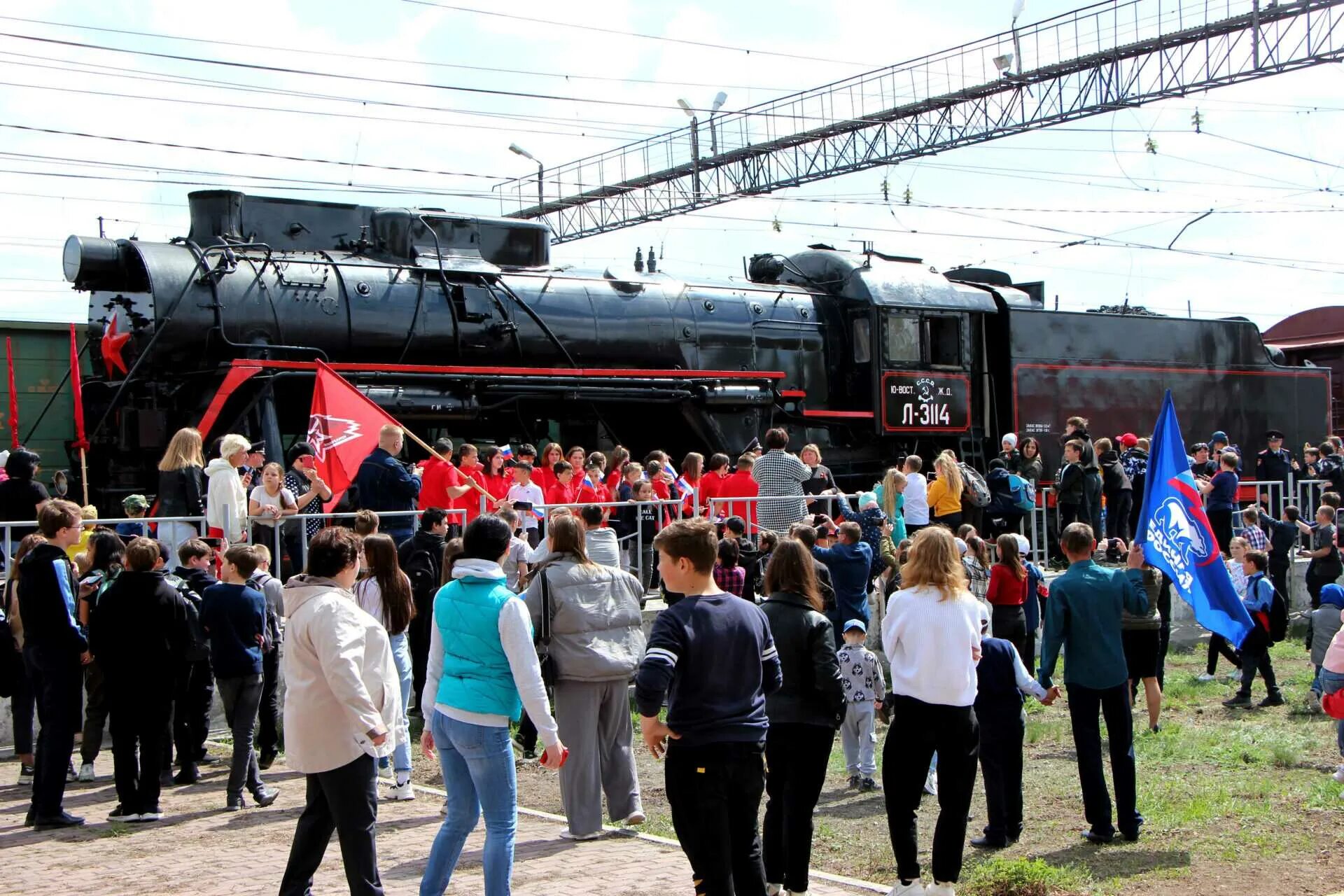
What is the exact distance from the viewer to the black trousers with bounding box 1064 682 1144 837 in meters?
7.57

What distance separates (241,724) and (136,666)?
71cm

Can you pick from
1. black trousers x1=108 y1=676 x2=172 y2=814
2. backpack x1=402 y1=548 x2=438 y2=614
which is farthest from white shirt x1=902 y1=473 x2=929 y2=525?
black trousers x1=108 y1=676 x2=172 y2=814

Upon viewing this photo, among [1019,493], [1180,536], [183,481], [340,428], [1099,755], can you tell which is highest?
[340,428]

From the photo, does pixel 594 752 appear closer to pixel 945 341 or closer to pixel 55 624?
pixel 55 624

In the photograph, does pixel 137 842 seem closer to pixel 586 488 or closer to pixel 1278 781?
pixel 586 488

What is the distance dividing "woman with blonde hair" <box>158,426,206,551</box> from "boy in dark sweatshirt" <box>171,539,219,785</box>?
139 centimetres

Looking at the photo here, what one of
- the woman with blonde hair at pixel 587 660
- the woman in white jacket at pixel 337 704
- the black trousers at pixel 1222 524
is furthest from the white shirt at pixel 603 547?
the black trousers at pixel 1222 524

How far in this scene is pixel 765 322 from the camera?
17344 millimetres

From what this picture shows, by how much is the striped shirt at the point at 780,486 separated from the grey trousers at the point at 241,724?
5.64 m

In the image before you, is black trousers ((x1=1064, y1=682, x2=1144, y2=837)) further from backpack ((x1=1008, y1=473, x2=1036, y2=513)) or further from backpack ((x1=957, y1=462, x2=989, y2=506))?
backpack ((x1=1008, y1=473, x2=1036, y2=513))

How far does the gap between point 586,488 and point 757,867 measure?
24.5ft

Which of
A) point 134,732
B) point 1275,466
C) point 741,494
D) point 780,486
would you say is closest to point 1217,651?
point 780,486

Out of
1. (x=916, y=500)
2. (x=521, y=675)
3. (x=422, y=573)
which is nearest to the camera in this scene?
(x=521, y=675)

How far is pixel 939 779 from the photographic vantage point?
6.45 metres
